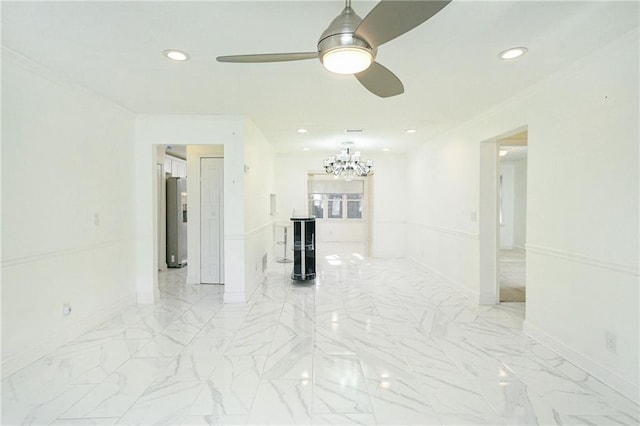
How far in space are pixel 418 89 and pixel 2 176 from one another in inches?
138

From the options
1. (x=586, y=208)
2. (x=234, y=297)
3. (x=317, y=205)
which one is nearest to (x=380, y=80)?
(x=586, y=208)

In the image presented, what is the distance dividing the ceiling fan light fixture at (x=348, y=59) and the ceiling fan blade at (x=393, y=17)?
0.06m

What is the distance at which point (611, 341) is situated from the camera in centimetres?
242

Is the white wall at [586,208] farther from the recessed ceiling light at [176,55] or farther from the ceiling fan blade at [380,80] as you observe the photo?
the recessed ceiling light at [176,55]

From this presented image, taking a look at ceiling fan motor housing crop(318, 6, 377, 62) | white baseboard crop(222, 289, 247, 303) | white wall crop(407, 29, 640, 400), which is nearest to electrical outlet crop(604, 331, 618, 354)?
white wall crop(407, 29, 640, 400)

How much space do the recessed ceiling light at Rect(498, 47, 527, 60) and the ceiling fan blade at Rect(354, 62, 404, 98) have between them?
0.98m

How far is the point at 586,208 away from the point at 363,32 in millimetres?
2286

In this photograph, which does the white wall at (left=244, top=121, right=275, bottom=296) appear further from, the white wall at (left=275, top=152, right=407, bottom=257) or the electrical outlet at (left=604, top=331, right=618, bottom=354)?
the electrical outlet at (left=604, top=331, right=618, bottom=354)

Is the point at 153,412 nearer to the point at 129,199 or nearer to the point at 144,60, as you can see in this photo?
the point at 144,60

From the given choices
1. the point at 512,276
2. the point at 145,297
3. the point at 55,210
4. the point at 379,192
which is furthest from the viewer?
the point at 379,192

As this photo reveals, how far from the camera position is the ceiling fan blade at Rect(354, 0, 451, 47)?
4.44 feet

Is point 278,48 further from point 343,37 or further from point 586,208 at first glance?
point 586,208

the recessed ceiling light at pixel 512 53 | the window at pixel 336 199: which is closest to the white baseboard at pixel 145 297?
the recessed ceiling light at pixel 512 53

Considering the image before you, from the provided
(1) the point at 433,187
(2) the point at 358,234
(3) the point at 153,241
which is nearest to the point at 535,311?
(1) the point at 433,187
